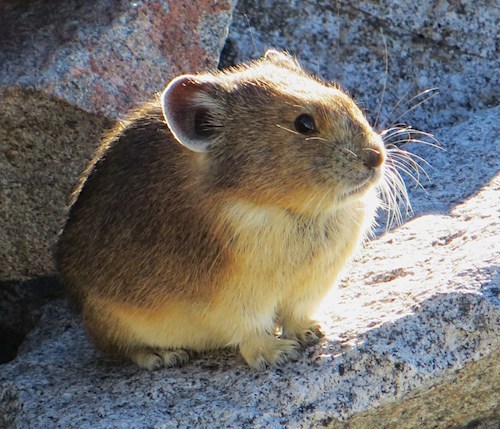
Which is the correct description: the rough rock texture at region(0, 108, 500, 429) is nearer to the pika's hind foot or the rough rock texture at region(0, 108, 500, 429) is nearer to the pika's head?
the pika's hind foot

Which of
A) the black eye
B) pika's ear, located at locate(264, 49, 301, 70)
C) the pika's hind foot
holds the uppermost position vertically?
pika's ear, located at locate(264, 49, 301, 70)

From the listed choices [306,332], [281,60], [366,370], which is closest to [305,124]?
[281,60]

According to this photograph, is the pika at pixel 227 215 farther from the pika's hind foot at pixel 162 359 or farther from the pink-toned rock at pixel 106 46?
the pink-toned rock at pixel 106 46

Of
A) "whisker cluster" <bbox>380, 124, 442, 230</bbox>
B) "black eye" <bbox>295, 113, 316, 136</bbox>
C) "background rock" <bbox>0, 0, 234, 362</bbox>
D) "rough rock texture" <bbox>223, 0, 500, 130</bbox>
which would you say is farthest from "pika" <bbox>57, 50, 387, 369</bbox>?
"rough rock texture" <bbox>223, 0, 500, 130</bbox>

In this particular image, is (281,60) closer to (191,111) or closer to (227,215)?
(191,111)

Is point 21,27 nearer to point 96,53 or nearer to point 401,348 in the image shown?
point 96,53

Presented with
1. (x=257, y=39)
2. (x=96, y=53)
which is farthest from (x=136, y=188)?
(x=257, y=39)
